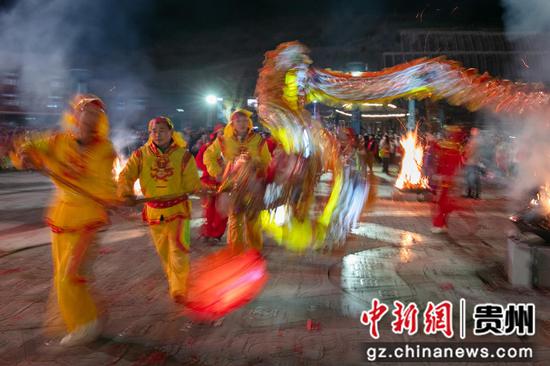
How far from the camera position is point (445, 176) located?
838 cm

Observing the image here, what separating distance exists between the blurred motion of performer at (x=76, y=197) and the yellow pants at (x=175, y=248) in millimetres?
554

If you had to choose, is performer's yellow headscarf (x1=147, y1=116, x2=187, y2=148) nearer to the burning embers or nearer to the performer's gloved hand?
the performer's gloved hand

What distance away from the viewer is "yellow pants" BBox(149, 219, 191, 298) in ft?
14.5

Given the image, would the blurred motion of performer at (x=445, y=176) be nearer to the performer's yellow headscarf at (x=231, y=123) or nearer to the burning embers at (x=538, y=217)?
the burning embers at (x=538, y=217)

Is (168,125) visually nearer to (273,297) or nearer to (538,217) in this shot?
(273,297)

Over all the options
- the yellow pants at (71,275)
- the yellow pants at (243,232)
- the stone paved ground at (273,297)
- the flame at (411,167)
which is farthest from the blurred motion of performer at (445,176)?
the yellow pants at (71,275)

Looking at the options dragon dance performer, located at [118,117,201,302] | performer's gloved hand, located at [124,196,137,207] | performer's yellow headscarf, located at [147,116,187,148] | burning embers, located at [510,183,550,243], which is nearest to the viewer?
performer's gloved hand, located at [124,196,137,207]

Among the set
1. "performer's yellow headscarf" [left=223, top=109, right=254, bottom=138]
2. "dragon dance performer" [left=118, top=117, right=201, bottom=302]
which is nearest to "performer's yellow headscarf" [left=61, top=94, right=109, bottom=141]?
"dragon dance performer" [left=118, top=117, right=201, bottom=302]

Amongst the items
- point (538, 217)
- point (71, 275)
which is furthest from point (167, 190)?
point (538, 217)

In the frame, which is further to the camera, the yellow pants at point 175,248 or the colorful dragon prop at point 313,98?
the colorful dragon prop at point 313,98

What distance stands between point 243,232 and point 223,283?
0.65 meters

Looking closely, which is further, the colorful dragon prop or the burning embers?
the colorful dragon prop

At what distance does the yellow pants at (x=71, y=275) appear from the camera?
3.84 metres

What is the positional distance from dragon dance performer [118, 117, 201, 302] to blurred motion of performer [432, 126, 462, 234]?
202 inches
